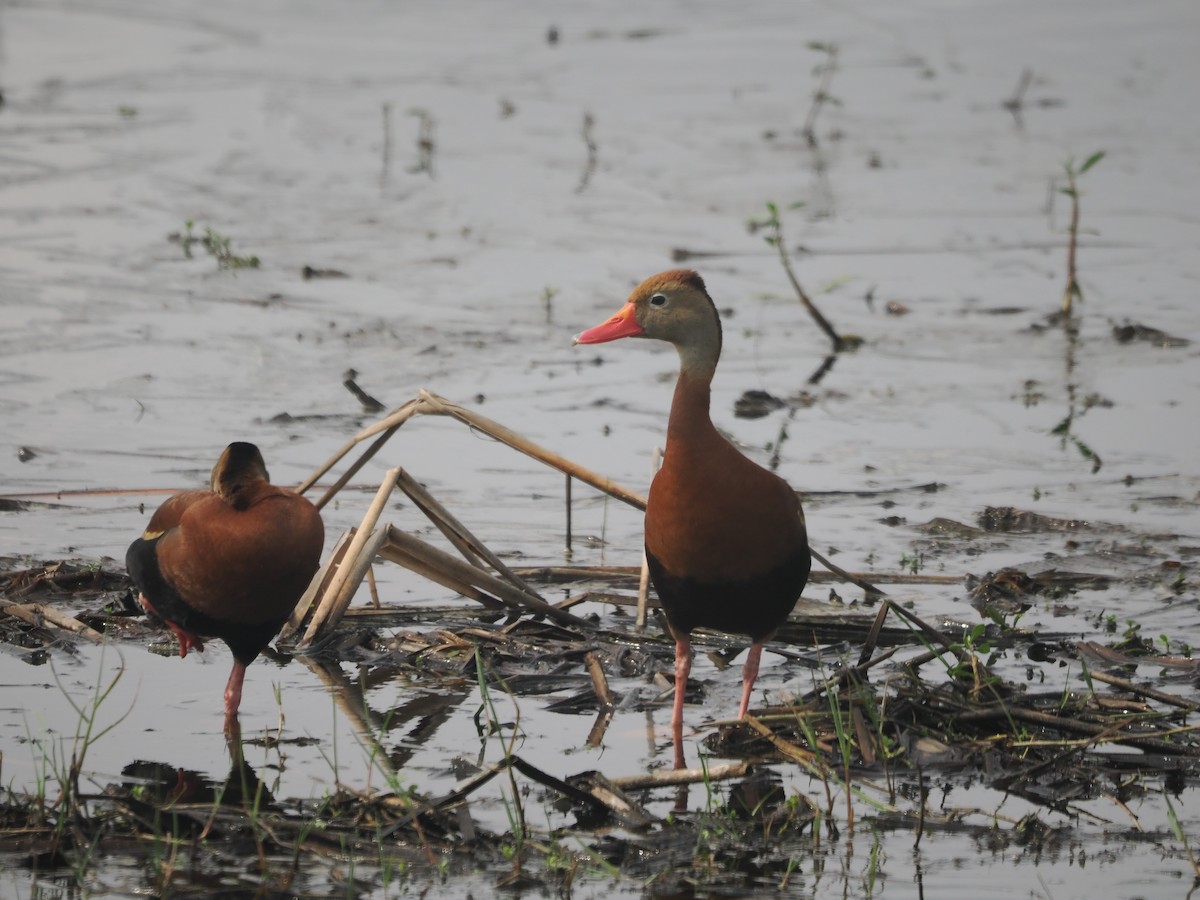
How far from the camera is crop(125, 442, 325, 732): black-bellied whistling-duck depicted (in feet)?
17.3

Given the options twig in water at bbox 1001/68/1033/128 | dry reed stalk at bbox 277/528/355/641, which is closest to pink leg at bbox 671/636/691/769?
dry reed stalk at bbox 277/528/355/641

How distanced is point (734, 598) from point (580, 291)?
5.76 metres

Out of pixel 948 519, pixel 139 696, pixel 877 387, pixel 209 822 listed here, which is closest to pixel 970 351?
pixel 877 387

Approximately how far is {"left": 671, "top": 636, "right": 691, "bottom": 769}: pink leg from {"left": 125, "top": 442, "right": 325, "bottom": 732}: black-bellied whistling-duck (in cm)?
121

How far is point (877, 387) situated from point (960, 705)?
4452mm

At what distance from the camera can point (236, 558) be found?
5.26 m

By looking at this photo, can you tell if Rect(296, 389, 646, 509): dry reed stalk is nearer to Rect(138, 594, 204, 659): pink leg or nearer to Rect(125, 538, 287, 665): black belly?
Rect(138, 594, 204, 659): pink leg

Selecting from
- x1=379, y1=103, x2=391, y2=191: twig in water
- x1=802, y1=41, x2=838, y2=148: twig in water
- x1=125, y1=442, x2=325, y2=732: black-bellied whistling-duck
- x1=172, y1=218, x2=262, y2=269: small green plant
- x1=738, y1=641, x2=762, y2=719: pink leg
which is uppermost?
x1=802, y1=41, x2=838, y2=148: twig in water

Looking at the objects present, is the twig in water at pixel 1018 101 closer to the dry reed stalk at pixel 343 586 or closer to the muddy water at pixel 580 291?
the muddy water at pixel 580 291

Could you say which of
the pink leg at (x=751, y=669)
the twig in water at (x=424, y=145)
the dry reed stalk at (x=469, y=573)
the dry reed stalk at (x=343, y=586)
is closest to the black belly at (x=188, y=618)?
the dry reed stalk at (x=343, y=586)

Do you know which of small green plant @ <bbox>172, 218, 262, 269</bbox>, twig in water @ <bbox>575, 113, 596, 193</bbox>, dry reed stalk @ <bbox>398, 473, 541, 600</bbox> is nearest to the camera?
dry reed stalk @ <bbox>398, 473, 541, 600</bbox>

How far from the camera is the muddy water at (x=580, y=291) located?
5691 mm

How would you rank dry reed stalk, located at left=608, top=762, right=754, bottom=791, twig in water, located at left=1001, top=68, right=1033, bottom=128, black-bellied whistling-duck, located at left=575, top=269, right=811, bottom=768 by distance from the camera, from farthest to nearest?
1. twig in water, located at left=1001, top=68, right=1033, bottom=128
2. black-bellied whistling-duck, located at left=575, top=269, right=811, bottom=768
3. dry reed stalk, located at left=608, top=762, right=754, bottom=791

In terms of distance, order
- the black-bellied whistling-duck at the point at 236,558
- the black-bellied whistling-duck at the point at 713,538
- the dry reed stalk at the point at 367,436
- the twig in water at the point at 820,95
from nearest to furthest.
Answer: the black-bellied whistling-duck at the point at 236,558
the black-bellied whistling-duck at the point at 713,538
the dry reed stalk at the point at 367,436
the twig in water at the point at 820,95
